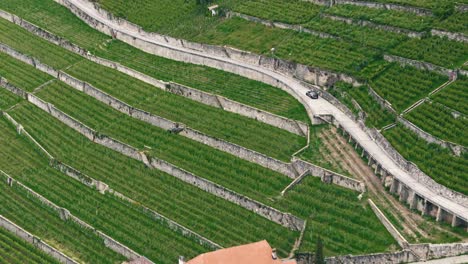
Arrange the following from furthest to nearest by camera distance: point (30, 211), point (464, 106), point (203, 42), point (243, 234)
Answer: point (203, 42), point (30, 211), point (464, 106), point (243, 234)

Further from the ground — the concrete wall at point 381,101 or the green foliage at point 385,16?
the green foliage at point 385,16

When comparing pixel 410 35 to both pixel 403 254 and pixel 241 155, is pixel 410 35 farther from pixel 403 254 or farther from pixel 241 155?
pixel 403 254

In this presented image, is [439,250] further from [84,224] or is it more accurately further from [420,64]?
[84,224]

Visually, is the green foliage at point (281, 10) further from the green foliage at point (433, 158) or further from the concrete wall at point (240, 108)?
the green foliage at point (433, 158)

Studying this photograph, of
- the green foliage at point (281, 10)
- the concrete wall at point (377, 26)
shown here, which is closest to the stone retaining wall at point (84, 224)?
the green foliage at point (281, 10)

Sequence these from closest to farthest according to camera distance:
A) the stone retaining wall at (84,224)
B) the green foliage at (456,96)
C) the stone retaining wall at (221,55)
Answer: the stone retaining wall at (84,224)
the green foliage at (456,96)
the stone retaining wall at (221,55)

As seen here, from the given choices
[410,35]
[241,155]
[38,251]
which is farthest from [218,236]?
[410,35]

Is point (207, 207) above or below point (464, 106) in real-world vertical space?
below
